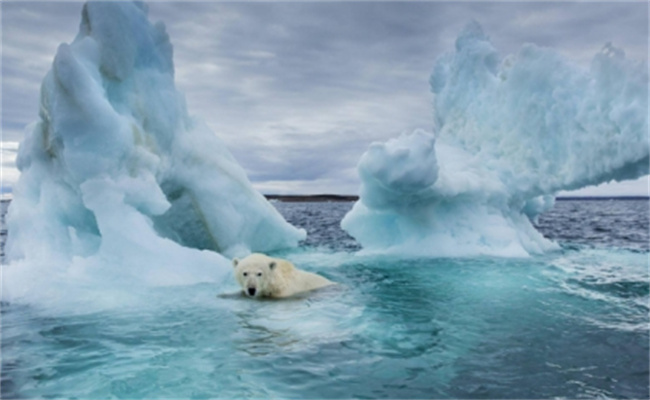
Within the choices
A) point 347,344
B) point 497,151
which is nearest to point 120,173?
point 347,344

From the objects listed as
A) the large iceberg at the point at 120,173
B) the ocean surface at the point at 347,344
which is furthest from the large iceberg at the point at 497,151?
the ocean surface at the point at 347,344

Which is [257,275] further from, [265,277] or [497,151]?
[497,151]

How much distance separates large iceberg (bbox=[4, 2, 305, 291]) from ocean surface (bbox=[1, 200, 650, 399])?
4.86 ft

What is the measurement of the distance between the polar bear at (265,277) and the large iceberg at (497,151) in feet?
18.3

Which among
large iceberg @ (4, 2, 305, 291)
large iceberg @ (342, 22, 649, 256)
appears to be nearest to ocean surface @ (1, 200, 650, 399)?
large iceberg @ (4, 2, 305, 291)

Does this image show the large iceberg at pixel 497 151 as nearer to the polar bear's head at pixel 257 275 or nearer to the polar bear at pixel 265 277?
the polar bear at pixel 265 277

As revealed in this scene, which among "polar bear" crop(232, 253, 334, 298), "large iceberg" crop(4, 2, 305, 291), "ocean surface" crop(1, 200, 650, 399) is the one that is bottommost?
"ocean surface" crop(1, 200, 650, 399)

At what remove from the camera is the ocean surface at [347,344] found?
5.92m

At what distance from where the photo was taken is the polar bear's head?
32.3 ft

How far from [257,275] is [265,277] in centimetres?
16

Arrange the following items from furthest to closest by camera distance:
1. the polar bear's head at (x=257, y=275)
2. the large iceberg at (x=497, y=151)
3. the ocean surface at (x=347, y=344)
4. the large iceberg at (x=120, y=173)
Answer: the large iceberg at (x=497, y=151)
the large iceberg at (x=120, y=173)
the polar bear's head at (x=257, y=275)
the ocean surface at (x=347, y=344)

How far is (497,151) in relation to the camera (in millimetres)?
18453

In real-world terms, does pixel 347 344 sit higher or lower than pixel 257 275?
lower

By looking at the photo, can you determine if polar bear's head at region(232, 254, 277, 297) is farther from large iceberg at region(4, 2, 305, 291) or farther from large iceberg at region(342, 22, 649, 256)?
large iceberg at region(342, 22, 649, 256)
